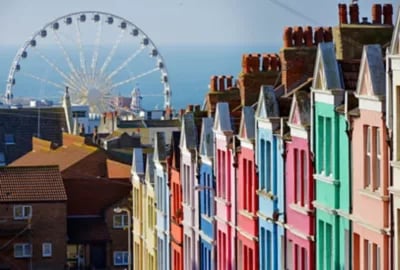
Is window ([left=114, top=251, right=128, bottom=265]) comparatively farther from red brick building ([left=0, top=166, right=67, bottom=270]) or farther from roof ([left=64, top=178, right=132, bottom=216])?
red brick building ([left=0, top=166, right=67, bottom=270])

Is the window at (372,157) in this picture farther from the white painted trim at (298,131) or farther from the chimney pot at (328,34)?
the chimney pot at (328,34)

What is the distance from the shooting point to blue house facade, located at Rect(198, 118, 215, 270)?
4197 cm

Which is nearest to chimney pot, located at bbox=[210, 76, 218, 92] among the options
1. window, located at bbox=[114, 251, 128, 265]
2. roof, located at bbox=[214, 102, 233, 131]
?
roof, located at bbox=[214, 102, 233, 131]

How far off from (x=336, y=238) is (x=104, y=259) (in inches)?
1658

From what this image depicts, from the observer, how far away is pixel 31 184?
6969cm

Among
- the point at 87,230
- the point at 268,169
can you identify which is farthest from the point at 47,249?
the point at 268,169

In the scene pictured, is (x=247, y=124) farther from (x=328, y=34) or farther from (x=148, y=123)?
(x=148, y=123)

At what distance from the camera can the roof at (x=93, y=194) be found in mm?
72062

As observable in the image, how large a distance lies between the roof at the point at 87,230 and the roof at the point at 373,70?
43622 mm

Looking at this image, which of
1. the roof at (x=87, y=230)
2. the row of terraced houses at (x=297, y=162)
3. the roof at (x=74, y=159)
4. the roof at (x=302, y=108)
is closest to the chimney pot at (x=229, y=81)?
the row of terraced houses at (x=297, y=162)

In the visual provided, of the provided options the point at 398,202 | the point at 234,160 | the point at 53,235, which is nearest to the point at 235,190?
the point at 234,160

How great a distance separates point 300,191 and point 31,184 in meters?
37.9

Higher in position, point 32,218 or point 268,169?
point 268,169

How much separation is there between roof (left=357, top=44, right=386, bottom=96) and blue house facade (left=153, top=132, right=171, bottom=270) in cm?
2085
